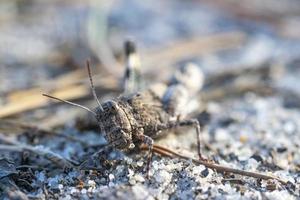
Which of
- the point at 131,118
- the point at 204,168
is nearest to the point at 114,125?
the point at 131,118

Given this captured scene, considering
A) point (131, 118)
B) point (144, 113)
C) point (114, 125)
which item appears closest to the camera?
point (114, 125)

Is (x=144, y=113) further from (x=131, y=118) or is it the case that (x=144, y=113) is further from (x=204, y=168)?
(x=204, y=168)

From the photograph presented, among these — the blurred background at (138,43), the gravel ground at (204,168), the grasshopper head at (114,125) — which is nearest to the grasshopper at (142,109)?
the grasshopper head at (114,125)

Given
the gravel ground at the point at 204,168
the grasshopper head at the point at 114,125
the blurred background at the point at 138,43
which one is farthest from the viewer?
the blurred background at the point at 138,43

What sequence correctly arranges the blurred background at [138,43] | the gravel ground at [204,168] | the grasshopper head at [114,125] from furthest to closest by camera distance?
1. the blurred background at [138,43]
2. the grasshopper head at [114,125]
3. the gravel ground at [204,168]

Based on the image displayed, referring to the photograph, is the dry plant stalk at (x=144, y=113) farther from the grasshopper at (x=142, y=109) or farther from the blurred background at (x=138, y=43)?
the blurred background at (x=138, y=43)

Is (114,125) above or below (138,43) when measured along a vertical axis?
above

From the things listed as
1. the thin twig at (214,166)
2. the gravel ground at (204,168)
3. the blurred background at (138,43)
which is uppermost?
the blurred background at (138,43)

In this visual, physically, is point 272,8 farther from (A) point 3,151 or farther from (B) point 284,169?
(A) point 3,151
